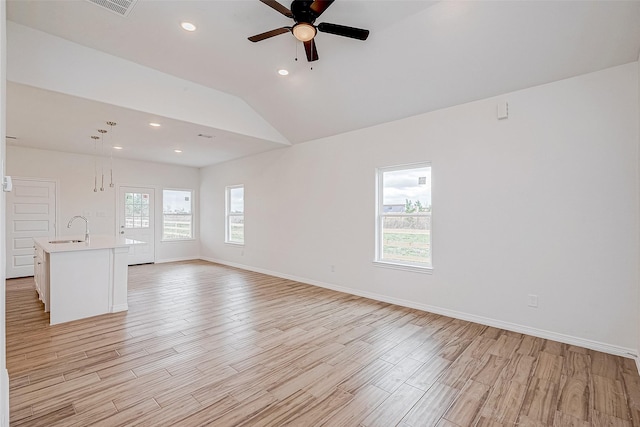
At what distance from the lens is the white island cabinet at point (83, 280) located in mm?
3613

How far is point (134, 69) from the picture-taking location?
3.90 meters

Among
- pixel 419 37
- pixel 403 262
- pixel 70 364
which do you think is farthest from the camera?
pixel 403 262

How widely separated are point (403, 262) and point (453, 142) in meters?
1.82

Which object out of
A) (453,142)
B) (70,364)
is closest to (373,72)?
(453,142)

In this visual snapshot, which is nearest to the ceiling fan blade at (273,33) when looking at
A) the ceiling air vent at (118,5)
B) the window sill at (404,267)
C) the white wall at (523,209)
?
the ceiling air vent at (118,5)

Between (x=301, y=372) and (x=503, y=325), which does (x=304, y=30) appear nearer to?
(x=301, y=372)

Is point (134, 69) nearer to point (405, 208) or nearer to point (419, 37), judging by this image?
point (419, 37)

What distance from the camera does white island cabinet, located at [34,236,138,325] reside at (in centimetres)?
361

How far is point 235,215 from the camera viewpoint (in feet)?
25.1

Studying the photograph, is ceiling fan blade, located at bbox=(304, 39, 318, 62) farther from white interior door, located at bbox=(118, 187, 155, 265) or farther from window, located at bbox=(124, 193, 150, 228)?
window, located at bbox=(124, 193, 150, 228)

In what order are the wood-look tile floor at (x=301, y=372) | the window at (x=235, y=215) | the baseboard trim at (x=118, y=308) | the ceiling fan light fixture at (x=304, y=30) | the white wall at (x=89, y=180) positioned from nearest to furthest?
the wood-look tile floor at (x=301, y=372) < the ceiling fan light fixture at (x=304, y=30) < the baseboard trim at (x=118, y=308) < the white wall at (x=89, y=180) < the window at (x=235, y=215)

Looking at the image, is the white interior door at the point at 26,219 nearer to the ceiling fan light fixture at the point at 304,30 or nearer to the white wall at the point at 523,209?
the white wall at the point at 523,209

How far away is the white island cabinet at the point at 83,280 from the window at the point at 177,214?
13.4ft

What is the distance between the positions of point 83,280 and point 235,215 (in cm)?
402
